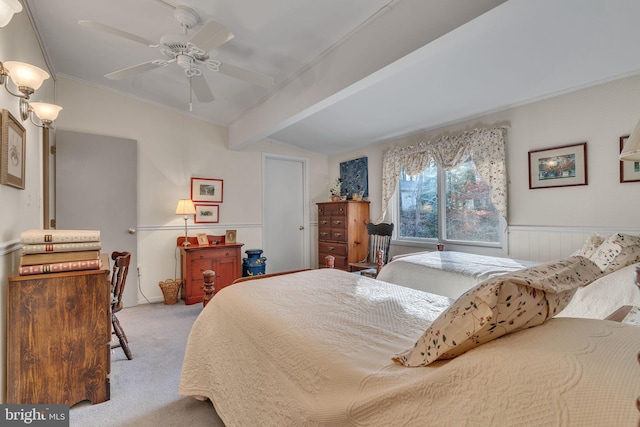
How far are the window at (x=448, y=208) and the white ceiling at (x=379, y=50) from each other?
719mm

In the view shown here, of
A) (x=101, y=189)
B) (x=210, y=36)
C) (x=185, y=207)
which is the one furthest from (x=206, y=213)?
(x=210, y=36)

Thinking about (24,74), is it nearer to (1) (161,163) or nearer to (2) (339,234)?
(1) (161,163)

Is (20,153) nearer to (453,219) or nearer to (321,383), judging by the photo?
(321,383)

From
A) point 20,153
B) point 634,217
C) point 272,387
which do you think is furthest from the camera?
point 634,217

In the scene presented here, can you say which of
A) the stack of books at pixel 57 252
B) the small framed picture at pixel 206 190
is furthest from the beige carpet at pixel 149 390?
the small framed picture at pixel 206 190

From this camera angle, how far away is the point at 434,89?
2.99 m

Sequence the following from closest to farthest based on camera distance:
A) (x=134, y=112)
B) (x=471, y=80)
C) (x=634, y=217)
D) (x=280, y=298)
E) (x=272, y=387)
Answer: (x=272, y=387), (x=280, y=298), (x=634, y=217), (x=471, y=80), (x=134, y=112)

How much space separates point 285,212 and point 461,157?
9.89 feet

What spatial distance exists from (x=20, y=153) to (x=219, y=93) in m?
2.09

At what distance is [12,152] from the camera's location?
1.80m

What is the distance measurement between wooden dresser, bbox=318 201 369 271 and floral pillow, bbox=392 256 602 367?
12.1 ft

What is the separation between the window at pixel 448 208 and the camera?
11.5 ft

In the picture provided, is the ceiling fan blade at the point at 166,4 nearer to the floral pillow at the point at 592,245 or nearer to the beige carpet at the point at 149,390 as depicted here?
the beige carpet at the point at 149,390

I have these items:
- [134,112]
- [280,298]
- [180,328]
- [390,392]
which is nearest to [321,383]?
[390,392]
